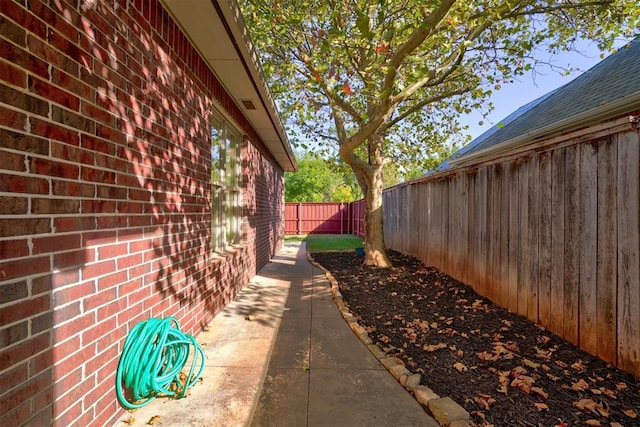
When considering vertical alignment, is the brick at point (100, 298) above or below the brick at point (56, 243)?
below

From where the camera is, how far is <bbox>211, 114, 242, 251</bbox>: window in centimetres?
483

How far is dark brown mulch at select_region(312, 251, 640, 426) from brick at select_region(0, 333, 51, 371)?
8.09 feet

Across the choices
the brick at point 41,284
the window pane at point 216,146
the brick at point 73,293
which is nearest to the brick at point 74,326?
the brick at point 73,293

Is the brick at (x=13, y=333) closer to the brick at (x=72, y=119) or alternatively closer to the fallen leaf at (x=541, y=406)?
the brick at (x=72, y=119)

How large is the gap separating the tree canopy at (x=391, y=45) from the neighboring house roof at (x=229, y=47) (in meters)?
0.89

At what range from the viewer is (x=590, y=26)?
5934mm

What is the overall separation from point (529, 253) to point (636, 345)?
1270 millimetres

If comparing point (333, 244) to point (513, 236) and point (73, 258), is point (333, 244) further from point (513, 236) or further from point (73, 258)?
point (73, 258)

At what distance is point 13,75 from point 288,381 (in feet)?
8.44

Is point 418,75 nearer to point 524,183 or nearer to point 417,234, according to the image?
point 524,183

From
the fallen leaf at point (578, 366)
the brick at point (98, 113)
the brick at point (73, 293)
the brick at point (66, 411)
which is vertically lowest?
the fallen leaf at point (578, 366)

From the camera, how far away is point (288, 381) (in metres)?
2.69

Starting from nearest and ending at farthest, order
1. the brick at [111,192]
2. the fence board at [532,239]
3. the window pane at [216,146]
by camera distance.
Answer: the brick at [111,192] < the fence board at [532,239] < the window pane at [216,146]

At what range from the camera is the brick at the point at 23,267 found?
1369mm
